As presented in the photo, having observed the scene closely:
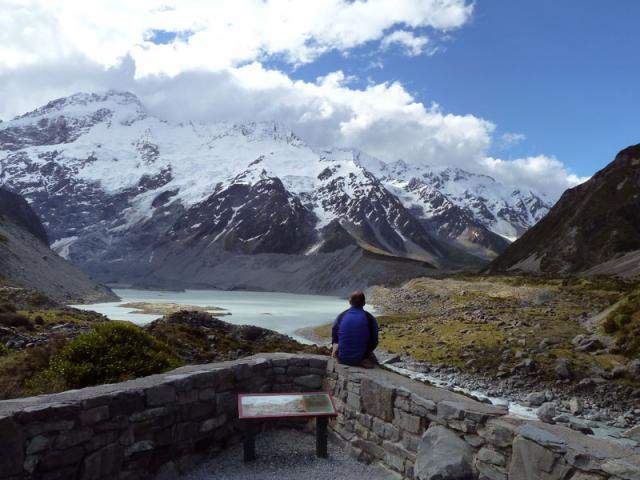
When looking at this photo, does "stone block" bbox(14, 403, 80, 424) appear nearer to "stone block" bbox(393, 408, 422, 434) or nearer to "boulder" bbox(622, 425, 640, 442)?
"stone block" bbox(393, 408, 422, 434)

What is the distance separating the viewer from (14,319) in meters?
29.0

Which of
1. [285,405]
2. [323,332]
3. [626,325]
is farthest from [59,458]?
[323,332]

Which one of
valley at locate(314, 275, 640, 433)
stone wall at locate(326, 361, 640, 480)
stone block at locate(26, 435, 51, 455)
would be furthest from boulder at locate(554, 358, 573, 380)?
stone block at locate(26, 435, 51, 455)

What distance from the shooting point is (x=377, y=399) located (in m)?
11.4

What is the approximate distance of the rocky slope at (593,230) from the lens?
98938 mm

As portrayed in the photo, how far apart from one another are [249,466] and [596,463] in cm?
692

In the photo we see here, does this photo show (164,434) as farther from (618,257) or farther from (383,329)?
(618,257)

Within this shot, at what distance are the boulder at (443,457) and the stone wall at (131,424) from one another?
458cm

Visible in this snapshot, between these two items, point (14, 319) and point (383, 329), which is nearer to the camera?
point (14, 319)

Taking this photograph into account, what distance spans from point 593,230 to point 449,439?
113138 mm

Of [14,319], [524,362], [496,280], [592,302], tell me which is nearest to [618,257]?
[496,280]

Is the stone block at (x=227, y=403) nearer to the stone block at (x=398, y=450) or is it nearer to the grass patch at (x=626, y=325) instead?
the stone block at (x=398, y=450)

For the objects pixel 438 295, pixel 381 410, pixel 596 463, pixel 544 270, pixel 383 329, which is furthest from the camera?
pixel 544 270

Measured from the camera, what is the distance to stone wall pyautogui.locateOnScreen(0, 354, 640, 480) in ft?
25.8
